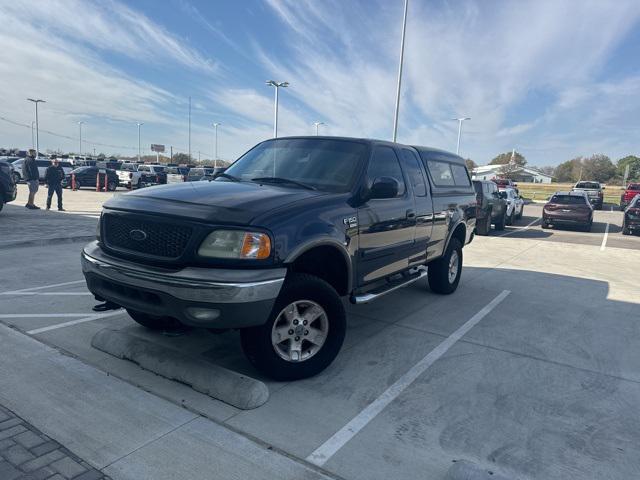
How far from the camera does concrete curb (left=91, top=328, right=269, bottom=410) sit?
3.36 meters

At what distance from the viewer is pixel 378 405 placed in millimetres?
3494

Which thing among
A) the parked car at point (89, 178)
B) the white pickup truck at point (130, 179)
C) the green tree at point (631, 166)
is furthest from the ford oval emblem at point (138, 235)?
the green tree at point (631, 166)

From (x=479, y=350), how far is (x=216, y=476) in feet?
9.97

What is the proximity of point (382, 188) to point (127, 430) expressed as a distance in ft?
9.24

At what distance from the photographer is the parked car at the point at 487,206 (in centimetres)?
1477

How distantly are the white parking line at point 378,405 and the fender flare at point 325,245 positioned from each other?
0.92 m

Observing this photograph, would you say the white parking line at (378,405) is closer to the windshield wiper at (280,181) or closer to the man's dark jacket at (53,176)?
the windshield wiper at (280,181)

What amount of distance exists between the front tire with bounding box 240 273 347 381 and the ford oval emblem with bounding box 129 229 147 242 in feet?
3.33

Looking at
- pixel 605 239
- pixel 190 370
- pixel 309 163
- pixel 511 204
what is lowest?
pixel 190 370

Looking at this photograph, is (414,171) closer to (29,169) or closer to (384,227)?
(384,227)

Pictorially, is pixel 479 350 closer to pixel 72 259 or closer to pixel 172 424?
→ pixel 172 424

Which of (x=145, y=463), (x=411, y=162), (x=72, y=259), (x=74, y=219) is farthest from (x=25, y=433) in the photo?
(x=74, y=219)

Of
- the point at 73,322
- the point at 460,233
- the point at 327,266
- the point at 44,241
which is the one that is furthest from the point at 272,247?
the point at 44,241

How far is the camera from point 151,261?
11.1ft
